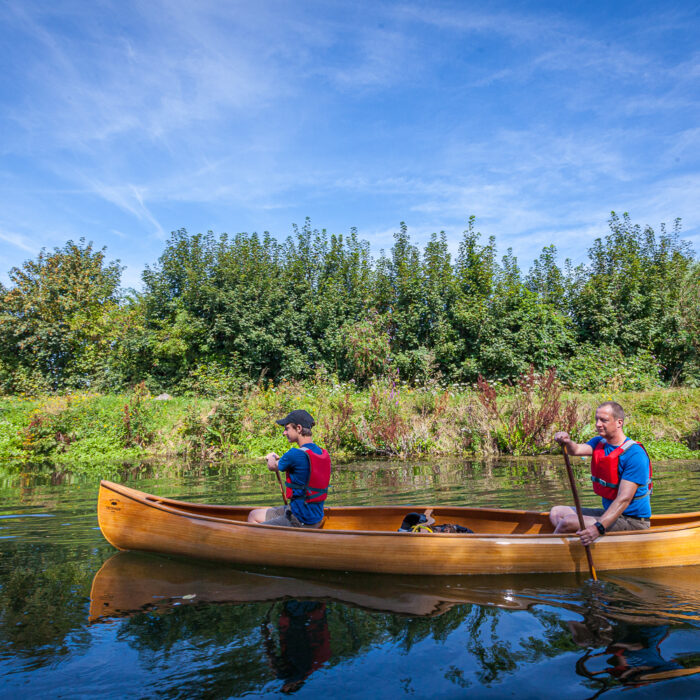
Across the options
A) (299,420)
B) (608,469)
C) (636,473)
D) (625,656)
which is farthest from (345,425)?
(625,656)

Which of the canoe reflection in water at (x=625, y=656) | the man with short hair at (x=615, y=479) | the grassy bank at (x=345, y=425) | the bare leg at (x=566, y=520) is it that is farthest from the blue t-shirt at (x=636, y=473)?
the grassy bank at (x=345, y=425)

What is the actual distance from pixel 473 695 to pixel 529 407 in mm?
9901

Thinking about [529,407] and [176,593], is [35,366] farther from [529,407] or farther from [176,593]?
[176,593]

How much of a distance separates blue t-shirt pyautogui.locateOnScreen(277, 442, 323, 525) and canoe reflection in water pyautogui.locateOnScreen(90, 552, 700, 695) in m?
0.56

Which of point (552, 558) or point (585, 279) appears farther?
point (585, 279)

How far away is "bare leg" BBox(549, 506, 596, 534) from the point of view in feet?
15.2

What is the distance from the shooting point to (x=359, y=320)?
74.8 feet

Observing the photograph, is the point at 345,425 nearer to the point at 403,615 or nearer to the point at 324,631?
the point at 403,615

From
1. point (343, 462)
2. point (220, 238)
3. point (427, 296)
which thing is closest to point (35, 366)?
point (220, 238)

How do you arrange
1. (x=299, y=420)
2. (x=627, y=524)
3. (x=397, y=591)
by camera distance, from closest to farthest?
(x=397, y=591), (x=627, y=524), (x=299, y=420)

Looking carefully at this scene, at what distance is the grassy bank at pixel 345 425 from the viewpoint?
12.0m

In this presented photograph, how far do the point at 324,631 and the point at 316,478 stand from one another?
63.1 inches

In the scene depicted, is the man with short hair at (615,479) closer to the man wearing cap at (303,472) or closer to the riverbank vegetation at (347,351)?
the man wearing cap at (303,472)

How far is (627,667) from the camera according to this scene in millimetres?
2896
